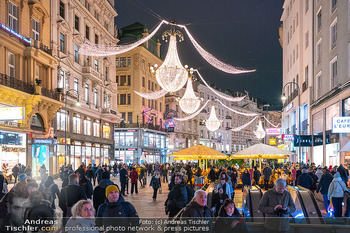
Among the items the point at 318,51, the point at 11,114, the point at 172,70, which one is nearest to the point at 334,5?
the point at 318,51

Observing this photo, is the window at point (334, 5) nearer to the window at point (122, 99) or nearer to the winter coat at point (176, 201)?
the winter coat at point (176, 201)

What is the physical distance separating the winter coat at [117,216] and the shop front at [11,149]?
77.0 feet

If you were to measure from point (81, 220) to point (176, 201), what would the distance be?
4.42 m

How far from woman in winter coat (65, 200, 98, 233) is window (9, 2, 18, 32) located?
2730cm

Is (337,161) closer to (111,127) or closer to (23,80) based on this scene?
(23,80)

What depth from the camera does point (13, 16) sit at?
96.7ft

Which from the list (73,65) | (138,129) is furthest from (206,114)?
(73,65)

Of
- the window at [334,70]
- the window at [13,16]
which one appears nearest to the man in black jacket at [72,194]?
the window at [13,16]

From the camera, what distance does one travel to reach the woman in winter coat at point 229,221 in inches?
252

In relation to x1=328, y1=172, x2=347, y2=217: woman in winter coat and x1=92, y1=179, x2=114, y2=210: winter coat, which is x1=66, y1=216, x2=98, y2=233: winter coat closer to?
x1=92, y1=179, x2=114, y2=210: winter coat

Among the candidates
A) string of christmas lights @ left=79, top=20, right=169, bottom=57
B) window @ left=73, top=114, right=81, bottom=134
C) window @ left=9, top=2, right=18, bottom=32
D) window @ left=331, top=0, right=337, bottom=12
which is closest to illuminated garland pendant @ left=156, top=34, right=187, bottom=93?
string of christmas lights @ left=79, top=20, right=169, bottom=57

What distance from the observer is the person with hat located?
6230mm

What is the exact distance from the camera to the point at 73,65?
39.8m

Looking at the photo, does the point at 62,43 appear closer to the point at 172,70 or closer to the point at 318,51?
the point at 172,70
